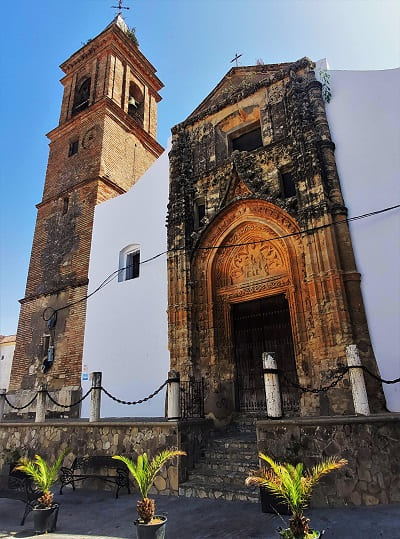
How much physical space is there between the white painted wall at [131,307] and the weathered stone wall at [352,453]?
443 cm

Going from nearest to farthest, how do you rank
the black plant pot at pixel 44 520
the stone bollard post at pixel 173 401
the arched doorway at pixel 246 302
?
the black plant pot at pixel 44 520 < the stone bollard post at pixel 173 401 < the arched doorway at pixel 246 302

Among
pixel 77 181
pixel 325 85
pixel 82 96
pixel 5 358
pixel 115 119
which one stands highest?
pixel 82 96

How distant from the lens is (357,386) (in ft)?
18.0

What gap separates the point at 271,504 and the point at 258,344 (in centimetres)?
454

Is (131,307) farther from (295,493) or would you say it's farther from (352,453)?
(295,493)

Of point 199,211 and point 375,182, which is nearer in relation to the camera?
point 375,182

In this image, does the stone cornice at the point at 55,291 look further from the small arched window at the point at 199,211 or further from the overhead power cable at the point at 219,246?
the small arched window at the point at 199,211

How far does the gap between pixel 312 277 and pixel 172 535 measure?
17.4ft

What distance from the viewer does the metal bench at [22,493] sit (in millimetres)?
5066

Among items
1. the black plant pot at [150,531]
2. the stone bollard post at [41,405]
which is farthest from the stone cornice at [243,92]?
the black plant pot at [150,531]

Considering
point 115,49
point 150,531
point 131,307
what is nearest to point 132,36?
point 115,49

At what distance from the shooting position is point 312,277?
25.5 ft

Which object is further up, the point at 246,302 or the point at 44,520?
the point at 246,302

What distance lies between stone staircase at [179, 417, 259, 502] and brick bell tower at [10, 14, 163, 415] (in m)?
5.22
